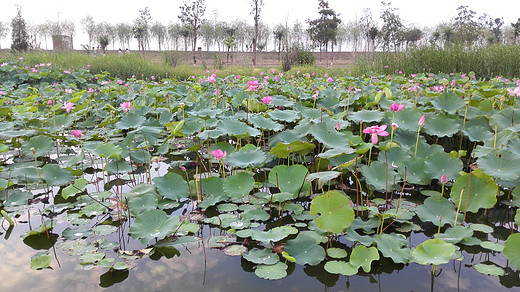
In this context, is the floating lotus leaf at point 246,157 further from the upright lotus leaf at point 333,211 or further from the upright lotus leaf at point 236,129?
the upright lotus leaf at point 333,211

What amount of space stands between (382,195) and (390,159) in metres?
0.20

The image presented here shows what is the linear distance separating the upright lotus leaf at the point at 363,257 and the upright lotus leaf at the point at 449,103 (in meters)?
1.54

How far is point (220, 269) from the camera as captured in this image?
1248 mm

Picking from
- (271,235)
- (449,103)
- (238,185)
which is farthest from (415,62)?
(271,235)

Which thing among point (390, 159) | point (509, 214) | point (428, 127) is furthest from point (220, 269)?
point (428, 127)

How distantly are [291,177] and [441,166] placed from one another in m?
0.78

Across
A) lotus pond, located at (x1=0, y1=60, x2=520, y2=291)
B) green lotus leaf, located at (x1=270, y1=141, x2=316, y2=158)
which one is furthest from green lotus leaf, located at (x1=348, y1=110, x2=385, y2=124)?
green lotus leaf, located at (x1=270, y1=141, x2=316, y2=158)

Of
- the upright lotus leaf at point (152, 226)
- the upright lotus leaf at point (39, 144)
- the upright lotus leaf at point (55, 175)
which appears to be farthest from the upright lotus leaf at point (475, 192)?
the upright lotus leaf at point (39, 144)

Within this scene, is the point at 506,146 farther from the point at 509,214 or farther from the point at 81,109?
the point at 81,109

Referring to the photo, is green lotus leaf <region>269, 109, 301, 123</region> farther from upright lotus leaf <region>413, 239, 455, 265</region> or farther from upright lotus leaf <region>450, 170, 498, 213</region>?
upright lotus leaf <region>413, 239, 455, 265</region>

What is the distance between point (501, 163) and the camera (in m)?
1.54

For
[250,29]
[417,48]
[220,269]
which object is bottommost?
[220,269]

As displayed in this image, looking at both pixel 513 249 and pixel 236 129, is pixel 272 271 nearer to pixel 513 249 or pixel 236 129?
pixel 513 249

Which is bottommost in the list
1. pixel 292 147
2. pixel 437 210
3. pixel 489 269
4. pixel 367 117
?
pixel 489 269
